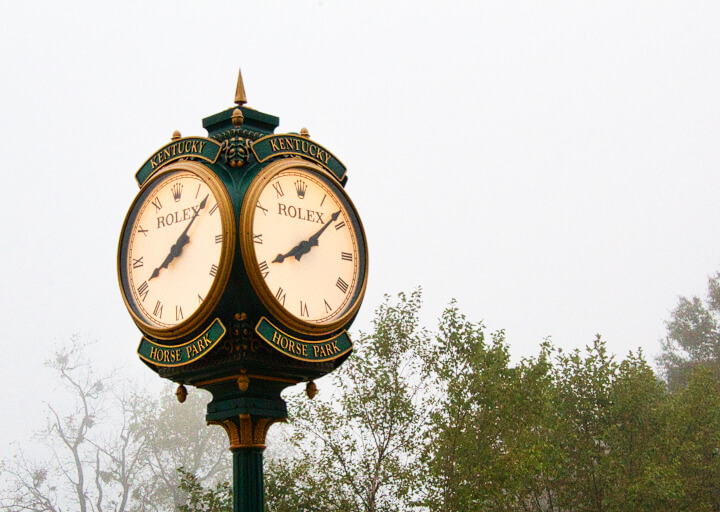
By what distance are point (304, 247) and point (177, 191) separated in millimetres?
669

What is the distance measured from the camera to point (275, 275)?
177 inches

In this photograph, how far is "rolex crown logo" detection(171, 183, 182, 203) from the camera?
15.4 ft

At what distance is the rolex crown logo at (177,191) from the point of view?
4.70 meters

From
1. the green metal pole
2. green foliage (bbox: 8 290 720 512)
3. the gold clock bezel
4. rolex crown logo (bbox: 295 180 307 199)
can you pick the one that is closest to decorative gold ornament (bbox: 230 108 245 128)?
the gold clock bezel

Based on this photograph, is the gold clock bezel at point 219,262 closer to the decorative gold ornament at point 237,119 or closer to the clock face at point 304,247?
the clock face at point 304,247

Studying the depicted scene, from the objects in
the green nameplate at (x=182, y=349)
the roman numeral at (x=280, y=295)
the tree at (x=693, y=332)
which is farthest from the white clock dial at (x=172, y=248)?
the tree at (x=693, y=332)

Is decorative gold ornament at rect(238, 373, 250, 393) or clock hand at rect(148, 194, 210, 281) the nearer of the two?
decorative gold ornament at rect(238, 373, 250, 393)

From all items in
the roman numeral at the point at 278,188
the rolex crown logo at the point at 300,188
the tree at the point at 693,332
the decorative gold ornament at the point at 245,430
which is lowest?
the decorative gold ornament at the point at 245,430

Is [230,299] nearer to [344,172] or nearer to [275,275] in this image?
[275,275]

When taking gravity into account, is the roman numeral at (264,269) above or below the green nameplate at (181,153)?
below

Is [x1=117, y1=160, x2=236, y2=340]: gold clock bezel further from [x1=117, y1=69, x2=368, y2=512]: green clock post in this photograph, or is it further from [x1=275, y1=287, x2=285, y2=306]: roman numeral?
[x1=275, y1=287, x2=285, y2=306]: roman numeral

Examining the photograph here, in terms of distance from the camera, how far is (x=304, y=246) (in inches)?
186

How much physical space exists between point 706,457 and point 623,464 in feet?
8.74

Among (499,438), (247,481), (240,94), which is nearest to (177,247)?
(240,94)
